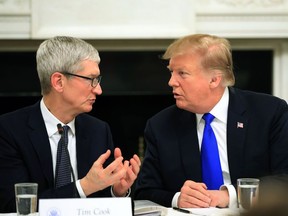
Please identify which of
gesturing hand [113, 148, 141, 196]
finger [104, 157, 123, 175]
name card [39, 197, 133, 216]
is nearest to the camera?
name card [39, 197, 133, 216]

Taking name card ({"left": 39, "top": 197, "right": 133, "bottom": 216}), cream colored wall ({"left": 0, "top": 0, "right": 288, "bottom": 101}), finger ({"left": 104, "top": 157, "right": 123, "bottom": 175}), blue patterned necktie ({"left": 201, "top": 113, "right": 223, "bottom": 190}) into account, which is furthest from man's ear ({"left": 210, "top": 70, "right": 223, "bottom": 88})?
cream colored wall ({"left": 0, "top": 0, "right": 288, "bottom": 101})

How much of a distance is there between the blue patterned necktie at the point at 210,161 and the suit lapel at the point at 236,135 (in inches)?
2.2

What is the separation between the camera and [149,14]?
413cm

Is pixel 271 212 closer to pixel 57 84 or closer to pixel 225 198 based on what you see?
pixel 225 198

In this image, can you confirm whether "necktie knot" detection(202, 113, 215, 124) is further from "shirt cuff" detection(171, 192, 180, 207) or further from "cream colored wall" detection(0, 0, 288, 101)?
"cream colored wall" detection(0, 0, 288, 101)

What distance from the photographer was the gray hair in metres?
2.31

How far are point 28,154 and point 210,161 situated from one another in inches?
29.0

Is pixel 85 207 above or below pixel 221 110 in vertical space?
below

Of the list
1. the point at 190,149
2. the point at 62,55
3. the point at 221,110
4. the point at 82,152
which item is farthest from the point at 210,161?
the point at 62,55

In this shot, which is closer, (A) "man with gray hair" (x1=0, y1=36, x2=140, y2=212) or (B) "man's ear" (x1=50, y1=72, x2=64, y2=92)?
(A) "man with gray hair" (x1=0, y1=36, x2=140, y2=212)

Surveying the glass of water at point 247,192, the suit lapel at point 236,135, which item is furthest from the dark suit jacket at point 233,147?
the glass of water at point 247,192

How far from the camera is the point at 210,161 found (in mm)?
2396

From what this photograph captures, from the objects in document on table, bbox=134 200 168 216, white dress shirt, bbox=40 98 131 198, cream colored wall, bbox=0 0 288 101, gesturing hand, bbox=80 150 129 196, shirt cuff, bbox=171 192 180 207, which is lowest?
shirt cuff, bbox=171 192 180 207

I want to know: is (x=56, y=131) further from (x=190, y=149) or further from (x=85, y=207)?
(x=85, y=207)
